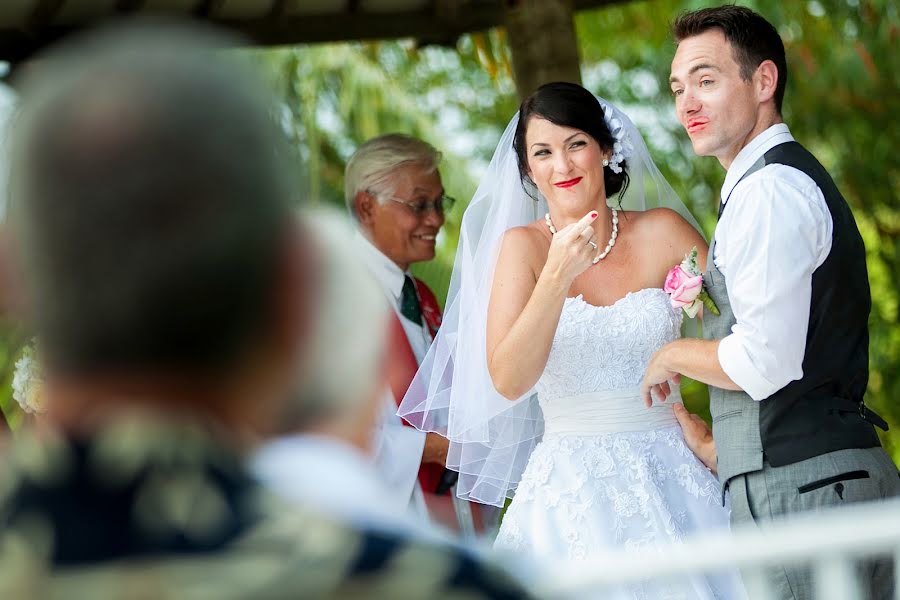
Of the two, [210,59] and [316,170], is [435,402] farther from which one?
[316,170]

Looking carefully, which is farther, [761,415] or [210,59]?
[761,415]

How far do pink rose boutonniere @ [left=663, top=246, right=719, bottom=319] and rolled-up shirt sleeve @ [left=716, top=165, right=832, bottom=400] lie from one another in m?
0.21

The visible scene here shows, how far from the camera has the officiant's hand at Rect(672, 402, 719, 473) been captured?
12.6 ft

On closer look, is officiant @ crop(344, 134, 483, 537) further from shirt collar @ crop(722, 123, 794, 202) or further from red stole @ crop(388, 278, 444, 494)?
shirt collar @ crop(722, 123, 794, 202)

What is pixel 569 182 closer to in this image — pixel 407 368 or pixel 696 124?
pixel 696 124

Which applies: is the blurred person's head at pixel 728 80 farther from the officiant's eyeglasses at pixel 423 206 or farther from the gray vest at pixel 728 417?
the officiant's eyeglasses at pixel 423 206

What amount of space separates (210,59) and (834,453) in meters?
2.45

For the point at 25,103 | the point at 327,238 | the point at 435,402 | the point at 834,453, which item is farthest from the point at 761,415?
the point at 25,103

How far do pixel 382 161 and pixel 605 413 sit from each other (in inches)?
69.6

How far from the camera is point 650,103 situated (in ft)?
44.6

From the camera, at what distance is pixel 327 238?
114cm

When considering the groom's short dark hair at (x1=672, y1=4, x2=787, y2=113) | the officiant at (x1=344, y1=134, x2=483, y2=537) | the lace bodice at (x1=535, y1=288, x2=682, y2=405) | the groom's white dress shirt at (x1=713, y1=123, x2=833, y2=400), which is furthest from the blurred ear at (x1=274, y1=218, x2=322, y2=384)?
the officiant at (x1=344, y1=134, x2=483, y2=537)

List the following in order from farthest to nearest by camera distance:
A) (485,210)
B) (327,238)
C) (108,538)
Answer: (485,210), (327,238), (108,538)

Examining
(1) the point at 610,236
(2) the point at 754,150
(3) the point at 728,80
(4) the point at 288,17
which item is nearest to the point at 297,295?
(2) the point at 754,150
